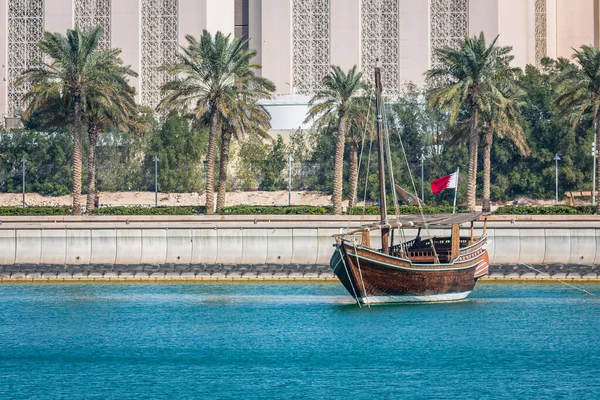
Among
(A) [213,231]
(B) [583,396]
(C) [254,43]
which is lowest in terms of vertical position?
(B) [583,396]

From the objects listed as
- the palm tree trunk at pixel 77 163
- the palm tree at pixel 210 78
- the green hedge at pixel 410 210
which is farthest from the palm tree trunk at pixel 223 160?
the palm tree trunk at pixel 77 163

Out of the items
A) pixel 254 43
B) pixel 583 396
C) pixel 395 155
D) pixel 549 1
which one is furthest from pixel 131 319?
pixel 549 1

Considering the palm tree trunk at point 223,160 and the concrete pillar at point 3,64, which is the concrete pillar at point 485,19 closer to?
the palm tree trunk at point 223,160

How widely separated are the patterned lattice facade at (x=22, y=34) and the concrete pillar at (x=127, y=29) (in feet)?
23.8

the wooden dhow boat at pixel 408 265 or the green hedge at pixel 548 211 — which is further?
the green hedge at pixel 548 211

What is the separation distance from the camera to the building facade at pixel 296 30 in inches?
4274

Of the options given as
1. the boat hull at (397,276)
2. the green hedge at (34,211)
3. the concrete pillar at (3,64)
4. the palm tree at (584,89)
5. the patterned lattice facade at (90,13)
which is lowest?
the boat hull at (397,276)

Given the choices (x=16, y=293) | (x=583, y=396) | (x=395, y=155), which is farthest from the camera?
(x=395, y=155)

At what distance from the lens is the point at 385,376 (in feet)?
119

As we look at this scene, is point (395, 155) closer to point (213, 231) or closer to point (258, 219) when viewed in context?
point (258, 219)

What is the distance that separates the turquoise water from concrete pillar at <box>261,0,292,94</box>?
58063mm

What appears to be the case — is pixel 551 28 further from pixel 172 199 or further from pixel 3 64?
pixel 3 64

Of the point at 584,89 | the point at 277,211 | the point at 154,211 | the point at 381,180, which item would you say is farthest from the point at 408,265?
the point at 154,211

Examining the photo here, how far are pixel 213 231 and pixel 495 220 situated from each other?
18.5 metres
